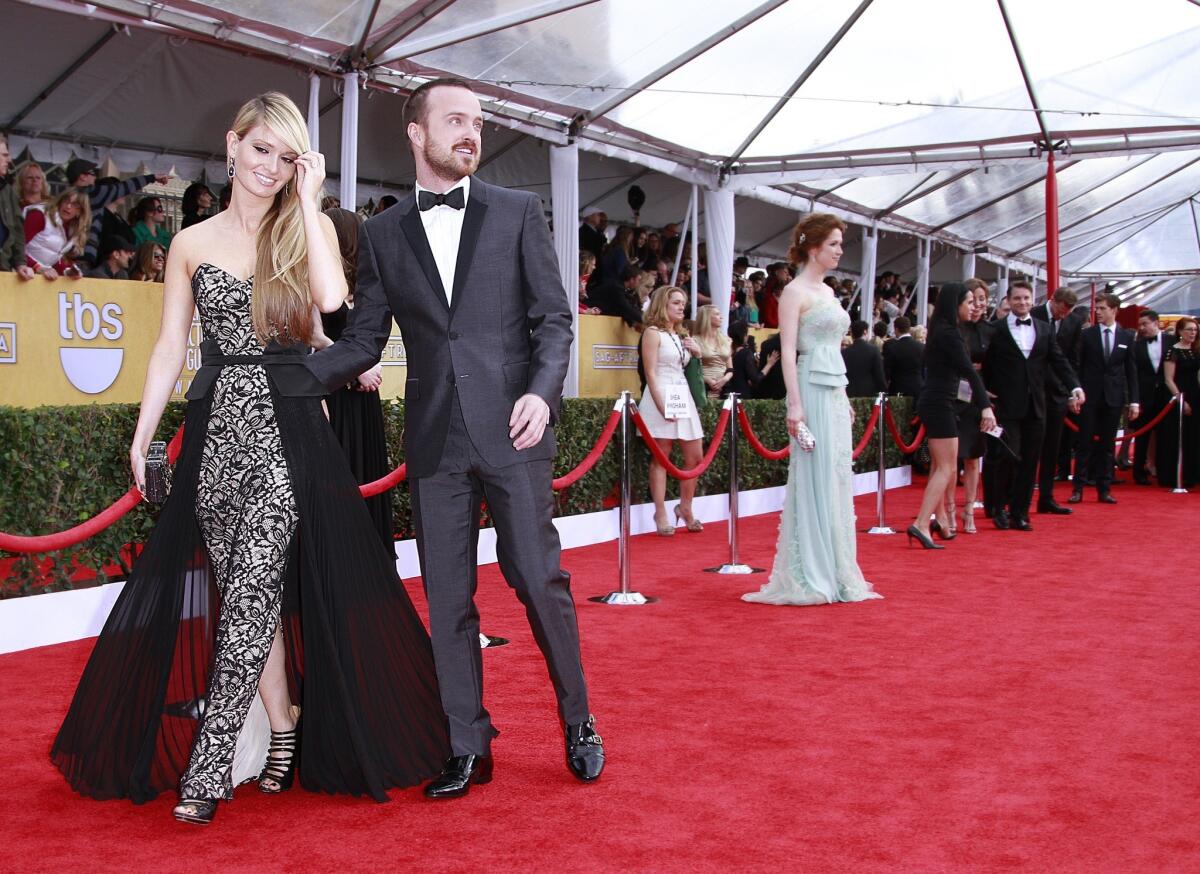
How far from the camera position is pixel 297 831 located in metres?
3.16

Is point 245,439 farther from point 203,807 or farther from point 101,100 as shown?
point 101,100

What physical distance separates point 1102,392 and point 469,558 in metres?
10.4

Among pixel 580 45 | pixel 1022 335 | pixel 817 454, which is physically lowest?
pixel 817 454

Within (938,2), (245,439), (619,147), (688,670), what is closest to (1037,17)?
(938,2)

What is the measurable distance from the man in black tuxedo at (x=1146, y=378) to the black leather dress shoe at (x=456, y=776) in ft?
40.5

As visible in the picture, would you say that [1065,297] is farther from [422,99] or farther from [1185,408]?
[422,99]

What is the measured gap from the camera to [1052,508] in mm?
11148

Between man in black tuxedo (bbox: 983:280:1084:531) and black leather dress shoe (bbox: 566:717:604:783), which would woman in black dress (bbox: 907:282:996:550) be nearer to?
man in black tuxedo (bbox: 983:280:1084:531)

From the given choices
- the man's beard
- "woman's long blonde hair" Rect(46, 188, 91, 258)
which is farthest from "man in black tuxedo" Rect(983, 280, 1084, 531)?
the man's beard

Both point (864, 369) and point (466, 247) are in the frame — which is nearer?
point (466, 247)

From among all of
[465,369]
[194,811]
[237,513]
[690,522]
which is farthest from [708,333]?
[194,811]

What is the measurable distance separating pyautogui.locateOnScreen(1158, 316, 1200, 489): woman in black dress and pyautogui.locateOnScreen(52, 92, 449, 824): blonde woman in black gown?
1227 cm

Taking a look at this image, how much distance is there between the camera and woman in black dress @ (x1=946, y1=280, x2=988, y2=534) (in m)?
9.14

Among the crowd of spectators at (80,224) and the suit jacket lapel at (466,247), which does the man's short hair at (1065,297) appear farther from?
the suit jacket lapel at (466,247)
